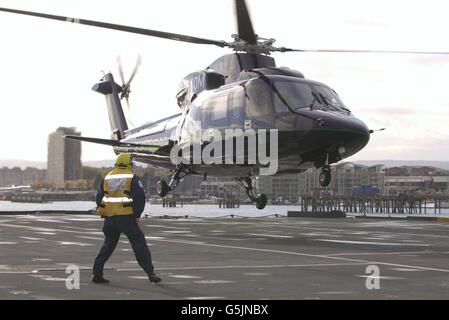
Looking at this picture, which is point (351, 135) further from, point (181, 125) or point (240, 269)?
point (240, 269)

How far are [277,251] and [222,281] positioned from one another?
297 inches

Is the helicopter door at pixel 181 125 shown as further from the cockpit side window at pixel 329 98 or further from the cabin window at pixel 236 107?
the cockpit side window at pixel 329 98

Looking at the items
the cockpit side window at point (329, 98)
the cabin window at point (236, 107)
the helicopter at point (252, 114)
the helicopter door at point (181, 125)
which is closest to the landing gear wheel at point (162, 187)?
the helicopter at point (252, 114)

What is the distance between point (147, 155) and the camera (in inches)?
1439

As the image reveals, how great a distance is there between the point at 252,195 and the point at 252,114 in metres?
9.67

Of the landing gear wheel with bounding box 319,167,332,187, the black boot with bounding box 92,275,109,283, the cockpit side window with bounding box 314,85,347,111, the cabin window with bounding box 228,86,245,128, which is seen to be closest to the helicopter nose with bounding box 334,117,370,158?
the landing gear wheel with bounding box 319,167,332,187

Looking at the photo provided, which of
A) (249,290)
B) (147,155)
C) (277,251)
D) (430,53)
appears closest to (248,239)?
(277,251)

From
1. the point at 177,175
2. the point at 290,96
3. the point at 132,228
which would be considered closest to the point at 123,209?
the point at 132,228

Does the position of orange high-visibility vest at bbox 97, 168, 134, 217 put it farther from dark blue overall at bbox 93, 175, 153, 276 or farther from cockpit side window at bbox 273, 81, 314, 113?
cockpit side window at bbox 273, 81, 314, 113

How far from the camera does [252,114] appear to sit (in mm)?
27656

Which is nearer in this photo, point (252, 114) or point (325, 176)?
point (325, 176)

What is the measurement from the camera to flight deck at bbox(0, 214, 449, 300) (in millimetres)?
11242

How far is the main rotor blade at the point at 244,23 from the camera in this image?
2702cm

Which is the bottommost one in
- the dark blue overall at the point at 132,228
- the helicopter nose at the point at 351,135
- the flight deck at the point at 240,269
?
the flight deck at the point at 240,269
